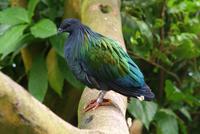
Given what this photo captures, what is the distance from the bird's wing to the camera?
181 centimetres

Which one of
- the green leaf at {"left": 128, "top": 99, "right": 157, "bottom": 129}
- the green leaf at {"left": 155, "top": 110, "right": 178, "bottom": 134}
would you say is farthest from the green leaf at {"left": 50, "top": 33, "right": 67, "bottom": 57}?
the green leaf at {"left": 155, "top": 110, "right": 178, "bottom": 134}

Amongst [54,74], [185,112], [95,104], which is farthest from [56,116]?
[185,112]

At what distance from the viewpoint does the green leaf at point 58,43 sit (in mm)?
2410

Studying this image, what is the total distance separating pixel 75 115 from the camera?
9.05 feet

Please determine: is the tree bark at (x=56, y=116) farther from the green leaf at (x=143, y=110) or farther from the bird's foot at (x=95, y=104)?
the green leaf at (x=143, y=110)

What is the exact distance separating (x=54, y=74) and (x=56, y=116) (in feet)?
4.52

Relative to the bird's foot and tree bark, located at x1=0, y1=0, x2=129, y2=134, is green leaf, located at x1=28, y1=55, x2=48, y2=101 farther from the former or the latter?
the bird's foot

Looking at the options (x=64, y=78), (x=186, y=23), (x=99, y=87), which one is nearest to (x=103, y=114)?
(x=99, y=87)

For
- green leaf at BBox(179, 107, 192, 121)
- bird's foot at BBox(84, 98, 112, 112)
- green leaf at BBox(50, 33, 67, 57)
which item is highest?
bird's foot at BBox(84, 98, 112, 112)

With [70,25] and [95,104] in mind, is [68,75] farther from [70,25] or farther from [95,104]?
[95,104]

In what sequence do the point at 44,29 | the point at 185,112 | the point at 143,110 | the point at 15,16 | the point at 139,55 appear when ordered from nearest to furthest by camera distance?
the point at 44,29 → the point at 15,16 → the point at 143,110 → the point at 139,55 → the point at 185,112

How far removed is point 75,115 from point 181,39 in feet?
2.41

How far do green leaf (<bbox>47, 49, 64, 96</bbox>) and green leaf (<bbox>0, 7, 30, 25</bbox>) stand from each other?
0.21m

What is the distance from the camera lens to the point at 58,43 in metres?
2.43
